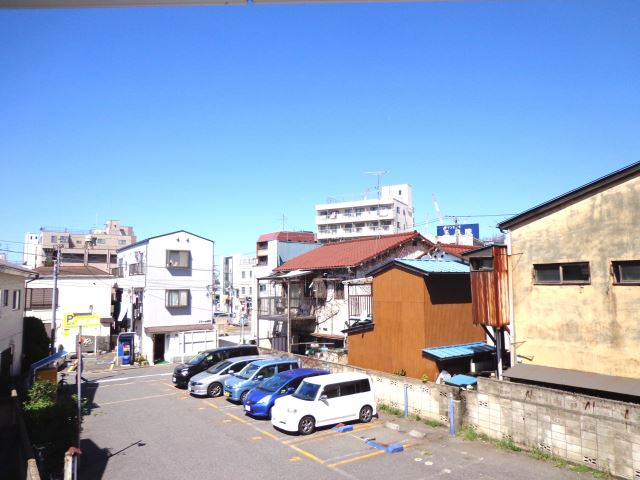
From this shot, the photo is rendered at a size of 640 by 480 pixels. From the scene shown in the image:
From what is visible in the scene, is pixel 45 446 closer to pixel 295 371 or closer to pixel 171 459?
pixel 171 459

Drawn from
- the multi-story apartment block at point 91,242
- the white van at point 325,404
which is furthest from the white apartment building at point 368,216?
the white van at point 325,404

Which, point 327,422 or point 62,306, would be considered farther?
point 62,306

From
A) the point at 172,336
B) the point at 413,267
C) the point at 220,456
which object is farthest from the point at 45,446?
the point at 172,336

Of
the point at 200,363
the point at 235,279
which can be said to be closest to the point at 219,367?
the point at 200,363

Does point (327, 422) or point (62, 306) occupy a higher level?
point (62, 306)

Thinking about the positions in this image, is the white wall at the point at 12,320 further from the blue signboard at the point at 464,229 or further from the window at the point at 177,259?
the blue signboard at the point at 464,229

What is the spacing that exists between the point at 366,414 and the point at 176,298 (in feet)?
76.6

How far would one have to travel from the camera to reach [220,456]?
41.8 ft

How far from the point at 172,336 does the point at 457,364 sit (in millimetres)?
22947

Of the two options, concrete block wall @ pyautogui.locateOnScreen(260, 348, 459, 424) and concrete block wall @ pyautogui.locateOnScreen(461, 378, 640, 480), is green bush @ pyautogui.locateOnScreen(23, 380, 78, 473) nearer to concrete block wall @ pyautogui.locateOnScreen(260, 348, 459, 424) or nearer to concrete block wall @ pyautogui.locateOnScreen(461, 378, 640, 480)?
concrete block wall @ pyautogui.locateOnScreen(260, 348, 459, 424)

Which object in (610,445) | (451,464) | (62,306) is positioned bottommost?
(451,464)

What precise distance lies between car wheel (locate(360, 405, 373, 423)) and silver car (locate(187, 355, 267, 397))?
25.1 ft

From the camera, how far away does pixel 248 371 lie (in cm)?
2002

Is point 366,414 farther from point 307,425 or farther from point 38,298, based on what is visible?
point 38,298
